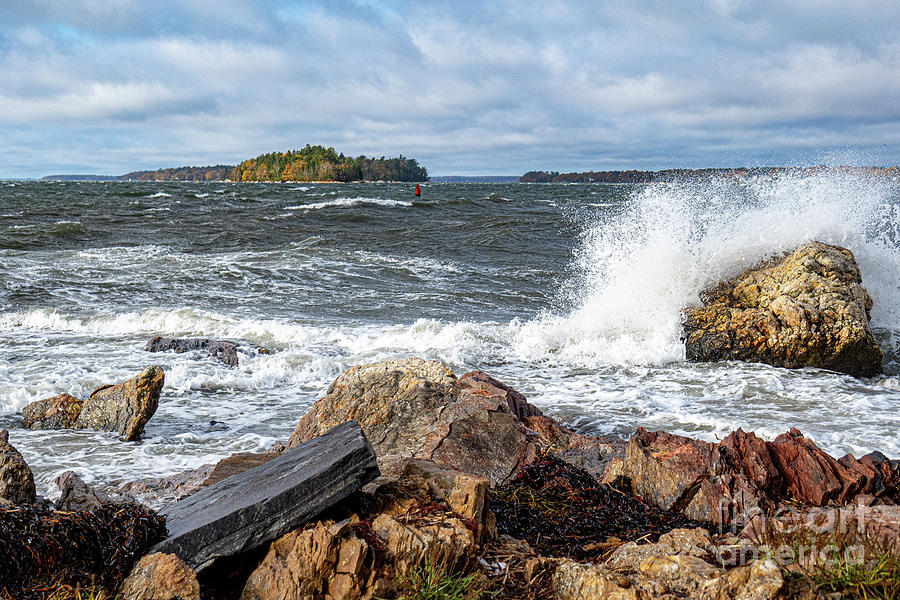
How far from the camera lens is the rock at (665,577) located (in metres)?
2.09

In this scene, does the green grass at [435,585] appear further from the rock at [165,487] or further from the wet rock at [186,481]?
the rock at [165,487]

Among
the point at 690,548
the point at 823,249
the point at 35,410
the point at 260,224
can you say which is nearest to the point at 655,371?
the point at 823,249

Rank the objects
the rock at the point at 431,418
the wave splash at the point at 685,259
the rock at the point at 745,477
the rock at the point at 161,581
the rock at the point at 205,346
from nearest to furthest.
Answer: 1. the rock at the point at 161,581
2. the rock at the point at 745,477
3. the rock at the point at 431,418
4. the rock at the point at 205,346
5. the wave splash at the point at 685,259

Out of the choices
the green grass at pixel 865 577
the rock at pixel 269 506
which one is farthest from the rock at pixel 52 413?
the green grass at pixel 865 577

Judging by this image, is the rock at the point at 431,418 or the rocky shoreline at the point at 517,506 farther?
the rock at the point at 431,418

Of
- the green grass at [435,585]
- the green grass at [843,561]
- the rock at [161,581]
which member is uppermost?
the green grass at [843,561]

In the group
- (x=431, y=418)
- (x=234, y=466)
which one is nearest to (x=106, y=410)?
(x=234, y=466)

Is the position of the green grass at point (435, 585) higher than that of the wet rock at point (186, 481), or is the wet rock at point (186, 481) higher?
the green grass at point (435, 585)

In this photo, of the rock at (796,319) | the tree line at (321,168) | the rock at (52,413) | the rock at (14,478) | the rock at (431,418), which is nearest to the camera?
the rock at (14,478)

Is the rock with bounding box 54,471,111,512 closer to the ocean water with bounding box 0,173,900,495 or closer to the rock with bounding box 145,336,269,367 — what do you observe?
the ocean water with bounding box 0,173,900,495

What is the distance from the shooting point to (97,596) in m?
2.23

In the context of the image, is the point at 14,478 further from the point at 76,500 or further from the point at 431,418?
the point at 431,418

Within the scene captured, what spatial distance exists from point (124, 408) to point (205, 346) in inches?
106

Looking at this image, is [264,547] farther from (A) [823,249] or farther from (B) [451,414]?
(A) [823,249]
